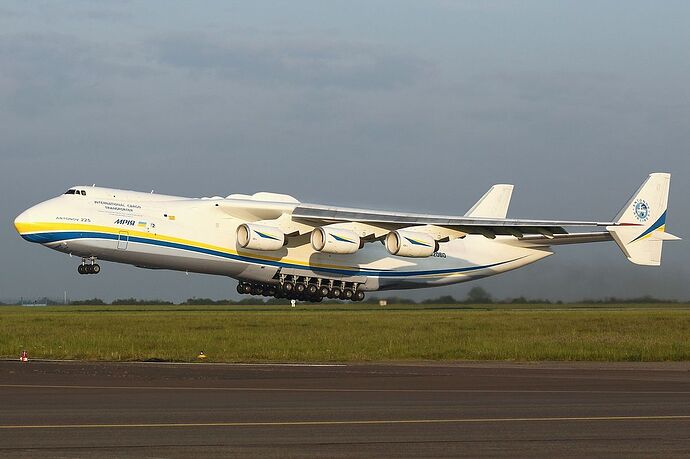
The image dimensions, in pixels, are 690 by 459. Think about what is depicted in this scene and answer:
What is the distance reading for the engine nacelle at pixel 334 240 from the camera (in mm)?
43938

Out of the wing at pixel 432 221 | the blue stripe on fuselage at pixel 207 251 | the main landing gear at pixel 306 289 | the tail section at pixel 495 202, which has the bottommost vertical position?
the main landing gear at pixel 306 289

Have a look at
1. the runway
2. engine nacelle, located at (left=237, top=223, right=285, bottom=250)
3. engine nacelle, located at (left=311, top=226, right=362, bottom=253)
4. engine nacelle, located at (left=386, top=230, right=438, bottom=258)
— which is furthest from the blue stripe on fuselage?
the runway

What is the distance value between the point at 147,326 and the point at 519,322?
1136cm

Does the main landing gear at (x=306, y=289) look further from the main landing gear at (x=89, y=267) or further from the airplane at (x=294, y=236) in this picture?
the main landing gear at (x=89, y=267)

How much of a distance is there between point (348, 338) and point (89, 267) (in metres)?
17.9

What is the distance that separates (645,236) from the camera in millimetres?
48031

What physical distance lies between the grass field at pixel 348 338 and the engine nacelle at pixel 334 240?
6.13m

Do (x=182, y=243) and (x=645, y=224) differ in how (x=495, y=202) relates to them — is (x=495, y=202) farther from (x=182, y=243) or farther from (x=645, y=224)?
(x=182, y=243)

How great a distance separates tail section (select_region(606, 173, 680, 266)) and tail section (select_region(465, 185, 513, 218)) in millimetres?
7571

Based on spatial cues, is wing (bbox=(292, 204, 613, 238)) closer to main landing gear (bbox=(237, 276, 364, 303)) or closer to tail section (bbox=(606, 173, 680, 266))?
tail section (bbox=(606, 173, 680, 266))

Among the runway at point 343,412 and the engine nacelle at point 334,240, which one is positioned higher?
the engine nacelle at point 334,240

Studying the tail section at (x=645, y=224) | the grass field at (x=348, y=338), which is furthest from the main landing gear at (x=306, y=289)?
the tail section at (x=645, y=224)

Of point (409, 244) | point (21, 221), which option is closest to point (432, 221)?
point (409, 244)

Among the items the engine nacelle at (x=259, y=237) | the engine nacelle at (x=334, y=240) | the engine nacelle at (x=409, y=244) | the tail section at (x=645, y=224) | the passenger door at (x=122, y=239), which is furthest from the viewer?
the tail section at (x=645, y=224)
